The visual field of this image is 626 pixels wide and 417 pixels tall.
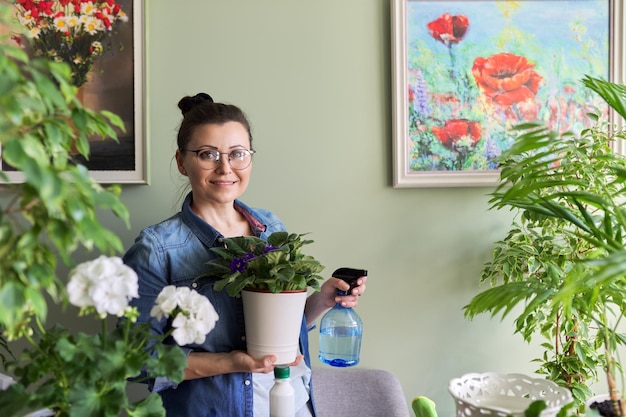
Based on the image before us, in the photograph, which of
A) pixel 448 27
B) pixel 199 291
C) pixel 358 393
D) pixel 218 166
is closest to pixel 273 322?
pixel 199 291

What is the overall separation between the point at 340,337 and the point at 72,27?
1260 millimetres

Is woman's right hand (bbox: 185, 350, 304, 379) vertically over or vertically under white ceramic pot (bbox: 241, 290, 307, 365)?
under

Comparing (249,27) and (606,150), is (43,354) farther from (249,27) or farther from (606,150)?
(606,150)

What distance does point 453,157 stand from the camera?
1.92 meters

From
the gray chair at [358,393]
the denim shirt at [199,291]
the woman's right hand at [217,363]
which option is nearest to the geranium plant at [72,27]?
the denim shirt at [199,291]

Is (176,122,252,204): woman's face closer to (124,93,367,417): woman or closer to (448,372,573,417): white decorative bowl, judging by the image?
(124,93,367,417): woman

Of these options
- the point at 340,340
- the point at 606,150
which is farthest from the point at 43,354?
the point at 606,150

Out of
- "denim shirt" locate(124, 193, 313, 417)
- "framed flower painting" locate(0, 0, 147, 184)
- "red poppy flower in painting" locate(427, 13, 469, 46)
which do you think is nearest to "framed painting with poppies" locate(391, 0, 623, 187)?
"red poppy flower in painting" locate(427, 13, 469, 46)

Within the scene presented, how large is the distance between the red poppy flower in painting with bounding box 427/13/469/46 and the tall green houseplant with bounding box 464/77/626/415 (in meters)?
0.45

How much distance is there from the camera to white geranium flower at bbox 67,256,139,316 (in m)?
0.92

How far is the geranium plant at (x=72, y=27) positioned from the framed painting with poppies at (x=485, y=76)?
0.93 metres

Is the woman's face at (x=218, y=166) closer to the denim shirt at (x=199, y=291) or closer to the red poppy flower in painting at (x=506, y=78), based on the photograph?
the denim shirt at (x=199, y=291)

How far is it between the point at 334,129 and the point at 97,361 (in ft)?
3.81

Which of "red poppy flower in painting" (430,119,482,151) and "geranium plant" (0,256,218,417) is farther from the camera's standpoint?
"red poppy flower in painting" (430,119,482,151)
